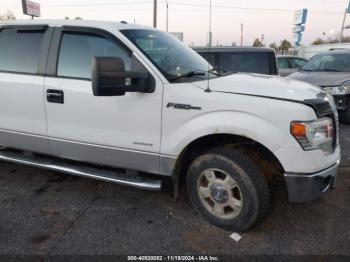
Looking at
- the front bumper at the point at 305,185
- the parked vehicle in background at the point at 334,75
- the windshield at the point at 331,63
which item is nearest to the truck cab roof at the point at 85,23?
the front bumper at the point at 305,185

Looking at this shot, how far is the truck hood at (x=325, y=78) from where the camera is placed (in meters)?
7.31

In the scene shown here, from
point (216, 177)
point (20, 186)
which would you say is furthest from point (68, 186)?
point (216, 177)

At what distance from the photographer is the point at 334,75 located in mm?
7629

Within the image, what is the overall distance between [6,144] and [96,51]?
169 centimetres

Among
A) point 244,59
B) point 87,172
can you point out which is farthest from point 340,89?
point 87,172

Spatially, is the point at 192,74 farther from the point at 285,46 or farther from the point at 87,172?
the point at 285,46

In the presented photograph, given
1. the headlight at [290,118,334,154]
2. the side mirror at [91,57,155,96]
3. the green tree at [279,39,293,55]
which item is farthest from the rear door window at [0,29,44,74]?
the green tree at [279,39,293,55]

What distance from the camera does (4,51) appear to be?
4094mm

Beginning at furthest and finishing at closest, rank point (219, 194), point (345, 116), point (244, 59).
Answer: point (345, 116), point (244, 59), point (219, 194)

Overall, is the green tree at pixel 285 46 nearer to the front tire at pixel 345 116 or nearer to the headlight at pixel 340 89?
the front tire at pixel 345 116

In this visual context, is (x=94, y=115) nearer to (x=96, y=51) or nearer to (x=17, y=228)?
(x=96, y=51)

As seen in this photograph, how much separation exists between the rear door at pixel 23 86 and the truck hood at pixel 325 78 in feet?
18.3

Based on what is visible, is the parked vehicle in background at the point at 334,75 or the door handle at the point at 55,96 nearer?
the door handle at the point at 55,96

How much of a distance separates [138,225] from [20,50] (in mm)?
2402
